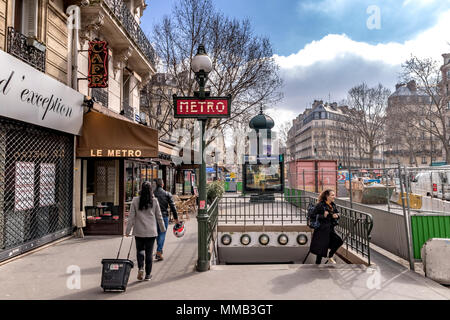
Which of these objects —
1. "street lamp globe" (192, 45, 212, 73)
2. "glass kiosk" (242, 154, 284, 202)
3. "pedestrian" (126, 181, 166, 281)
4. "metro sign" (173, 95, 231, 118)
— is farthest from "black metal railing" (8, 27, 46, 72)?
"glass kiosk" (242, 154, 284, 202)

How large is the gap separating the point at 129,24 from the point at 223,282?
10765mm

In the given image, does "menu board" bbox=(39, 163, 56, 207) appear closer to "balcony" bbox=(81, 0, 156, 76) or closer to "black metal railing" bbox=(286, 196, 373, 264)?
"balcony" bbox=(81, 0, 156, 76)

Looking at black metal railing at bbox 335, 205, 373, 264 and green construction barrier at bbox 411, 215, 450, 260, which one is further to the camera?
green construction barrier at bbox 411, 215, 450, 260

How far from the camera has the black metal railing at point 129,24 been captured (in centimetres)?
1062

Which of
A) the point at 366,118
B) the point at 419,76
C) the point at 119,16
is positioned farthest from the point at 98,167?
the point at 366,118

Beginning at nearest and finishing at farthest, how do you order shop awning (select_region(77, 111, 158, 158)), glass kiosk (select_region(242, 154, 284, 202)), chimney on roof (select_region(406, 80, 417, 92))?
shop awning (select_region(77, 111, 158, 158)) < glass kiosk (select_region(242, 154, 284, 202)) < chimney on roof (select_region(406, 80, 417, 92))

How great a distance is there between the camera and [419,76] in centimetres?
2455

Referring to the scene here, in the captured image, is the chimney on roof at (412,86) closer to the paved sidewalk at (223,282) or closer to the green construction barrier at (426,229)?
the green construction barrier at (426,229)

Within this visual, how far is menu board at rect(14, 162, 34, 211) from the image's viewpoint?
6539 mm

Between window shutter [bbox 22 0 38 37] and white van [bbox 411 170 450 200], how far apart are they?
31.3 ft

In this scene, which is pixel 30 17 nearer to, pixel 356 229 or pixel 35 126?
pixel 35 126

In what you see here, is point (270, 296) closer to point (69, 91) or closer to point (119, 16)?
point (69, 91)

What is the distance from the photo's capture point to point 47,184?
301 inches

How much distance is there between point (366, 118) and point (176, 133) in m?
28.1
